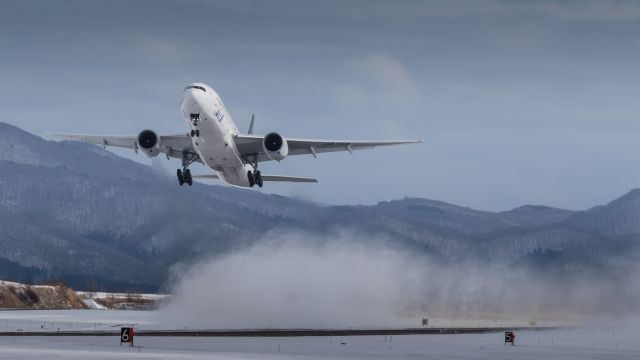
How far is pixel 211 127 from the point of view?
98438 mm

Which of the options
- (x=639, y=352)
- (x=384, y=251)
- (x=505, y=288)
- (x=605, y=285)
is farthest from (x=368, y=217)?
(x=639, y=352)

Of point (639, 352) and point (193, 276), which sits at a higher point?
point (193, 276)

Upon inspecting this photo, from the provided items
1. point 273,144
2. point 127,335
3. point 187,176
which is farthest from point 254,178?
point 127,335

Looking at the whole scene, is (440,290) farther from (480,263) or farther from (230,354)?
(230,354)

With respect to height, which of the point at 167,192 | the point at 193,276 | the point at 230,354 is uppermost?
the point at 167,192

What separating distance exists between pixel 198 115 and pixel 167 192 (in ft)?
191

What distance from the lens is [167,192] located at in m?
154

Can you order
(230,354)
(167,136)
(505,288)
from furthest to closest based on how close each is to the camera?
(505,288), (167,136), (230,354)

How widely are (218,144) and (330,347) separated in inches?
811

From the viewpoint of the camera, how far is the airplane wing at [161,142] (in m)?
109

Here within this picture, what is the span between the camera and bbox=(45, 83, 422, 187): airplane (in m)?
98.2

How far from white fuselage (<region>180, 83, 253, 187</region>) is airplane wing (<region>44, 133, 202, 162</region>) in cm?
468

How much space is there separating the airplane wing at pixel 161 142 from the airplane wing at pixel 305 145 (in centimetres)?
556

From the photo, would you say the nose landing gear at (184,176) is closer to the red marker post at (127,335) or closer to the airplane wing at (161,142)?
the airplane wing at (161,142)
